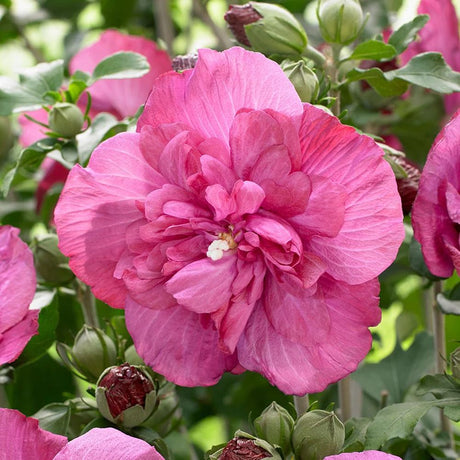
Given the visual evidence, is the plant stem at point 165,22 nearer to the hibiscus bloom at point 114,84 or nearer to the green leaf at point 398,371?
the hibiscus bloom at point 114,84

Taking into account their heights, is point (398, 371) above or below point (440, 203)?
below

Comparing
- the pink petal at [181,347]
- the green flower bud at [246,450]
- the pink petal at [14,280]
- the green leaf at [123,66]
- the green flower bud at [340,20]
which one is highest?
the green flower bud at [340,20]

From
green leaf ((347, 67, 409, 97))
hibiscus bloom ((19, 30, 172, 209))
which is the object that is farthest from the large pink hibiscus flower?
hibiscus bloom ((19, 30, 172, 209))

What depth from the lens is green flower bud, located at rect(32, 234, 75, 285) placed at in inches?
23.4

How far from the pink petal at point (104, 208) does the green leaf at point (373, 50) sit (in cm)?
18

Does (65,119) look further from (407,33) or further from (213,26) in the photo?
(213,26)

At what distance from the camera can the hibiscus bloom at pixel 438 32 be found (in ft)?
2.29

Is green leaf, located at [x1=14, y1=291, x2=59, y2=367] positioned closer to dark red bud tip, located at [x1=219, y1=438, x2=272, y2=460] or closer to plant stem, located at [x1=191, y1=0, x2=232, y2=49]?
dark red bud tip, located at [x1=219, y1=438, x2=272, y2=460]

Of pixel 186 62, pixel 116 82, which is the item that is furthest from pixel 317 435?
pixel 116 82

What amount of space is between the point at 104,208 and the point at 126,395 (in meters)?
0.11

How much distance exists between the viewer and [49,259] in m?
0.60

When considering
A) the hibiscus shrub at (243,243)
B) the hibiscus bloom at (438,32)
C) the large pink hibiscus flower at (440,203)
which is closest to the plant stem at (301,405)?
the hibiscus shrub at (243,243)

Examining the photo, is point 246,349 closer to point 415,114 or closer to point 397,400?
point 397,400

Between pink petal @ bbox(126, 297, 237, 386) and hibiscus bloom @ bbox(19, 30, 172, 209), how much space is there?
34cm
